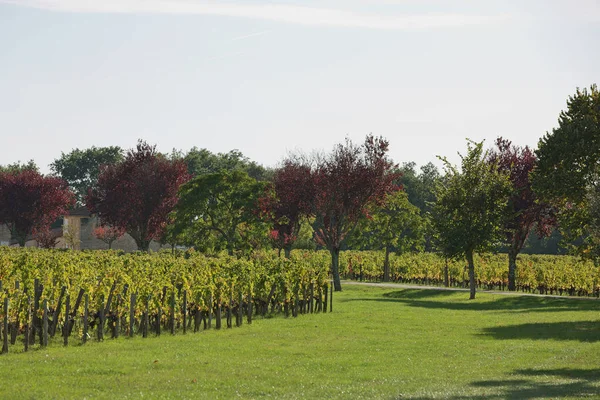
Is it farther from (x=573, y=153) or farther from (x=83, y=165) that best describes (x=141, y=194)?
(x=83, y=165)

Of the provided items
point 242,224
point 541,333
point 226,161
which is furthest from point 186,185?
point 226,161

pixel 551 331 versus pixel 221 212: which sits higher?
pixel 221 212

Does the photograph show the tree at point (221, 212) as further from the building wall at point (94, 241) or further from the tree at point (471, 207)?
the building wall at point (94, 241)

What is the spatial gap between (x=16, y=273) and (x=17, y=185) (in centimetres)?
6041

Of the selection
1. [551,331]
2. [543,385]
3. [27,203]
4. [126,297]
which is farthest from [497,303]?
[27,203]

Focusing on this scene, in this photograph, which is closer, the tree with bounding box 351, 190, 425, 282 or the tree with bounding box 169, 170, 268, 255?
the tree with bounding box 169, 170, 268, 255

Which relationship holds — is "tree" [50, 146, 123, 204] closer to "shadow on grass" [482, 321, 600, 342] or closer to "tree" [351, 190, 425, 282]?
"tree" [351, 190, 425, 282]

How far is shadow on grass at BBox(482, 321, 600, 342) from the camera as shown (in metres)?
25.9

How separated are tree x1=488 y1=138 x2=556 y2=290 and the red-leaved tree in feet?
39.8

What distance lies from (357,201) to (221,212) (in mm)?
12871

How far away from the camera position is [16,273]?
2589cm

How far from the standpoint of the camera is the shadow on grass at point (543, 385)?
50.1 ft

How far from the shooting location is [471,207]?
4331 centimetres

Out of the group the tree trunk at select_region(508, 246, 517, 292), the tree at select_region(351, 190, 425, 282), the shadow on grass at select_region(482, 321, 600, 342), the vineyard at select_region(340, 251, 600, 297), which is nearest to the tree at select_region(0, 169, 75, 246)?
the vineyard at select_region(340, 251, 600, 297)
